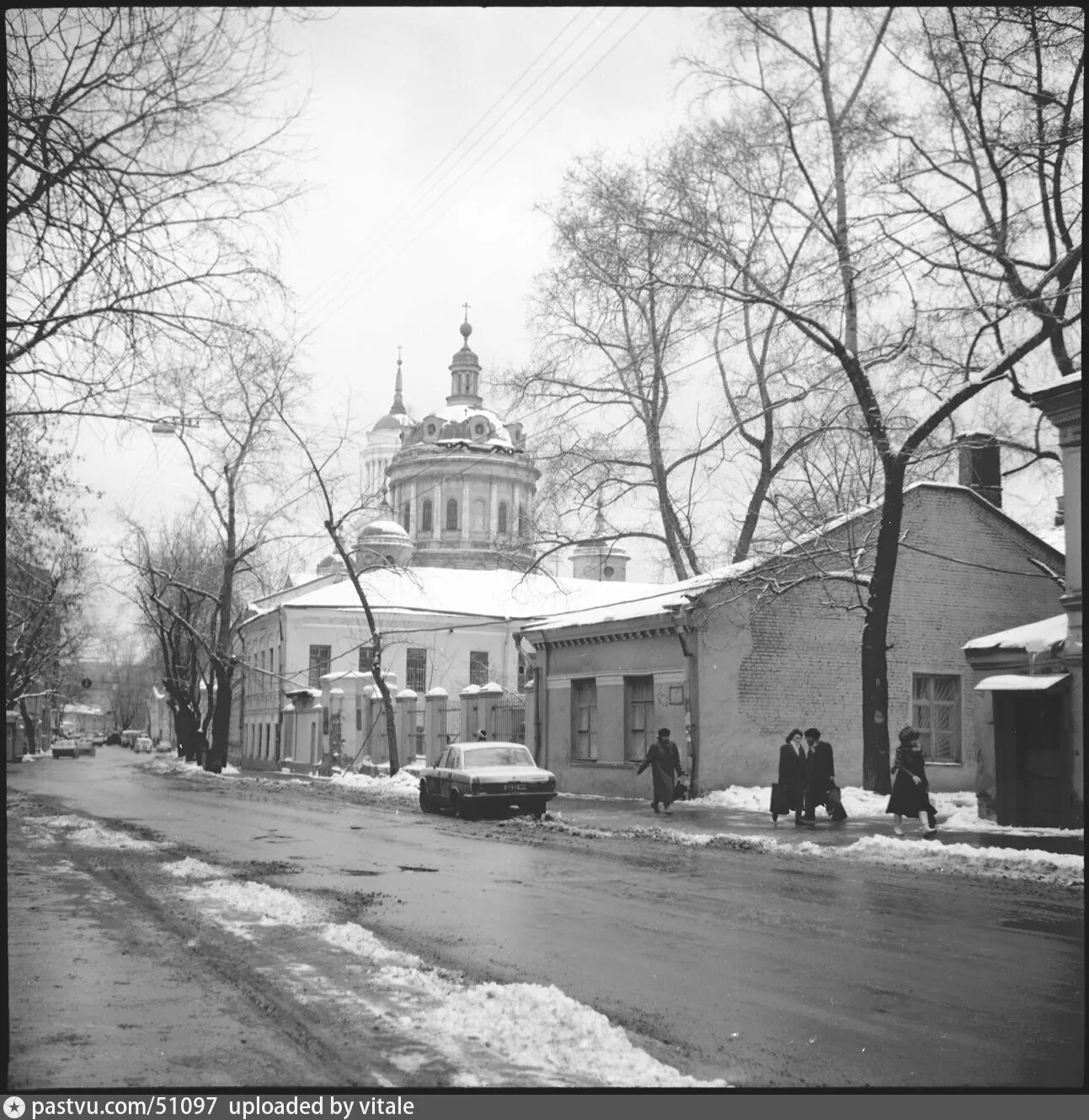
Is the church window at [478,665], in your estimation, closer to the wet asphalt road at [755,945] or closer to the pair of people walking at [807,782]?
the pair of people walking at [807,782]

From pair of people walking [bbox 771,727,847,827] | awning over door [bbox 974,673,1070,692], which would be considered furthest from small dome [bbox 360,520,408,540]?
awning over door [bbox 974,673,1070,692]

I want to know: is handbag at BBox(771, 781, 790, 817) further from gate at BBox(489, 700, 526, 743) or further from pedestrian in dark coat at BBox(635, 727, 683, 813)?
gate at BBox(489, 700, 526, 743)

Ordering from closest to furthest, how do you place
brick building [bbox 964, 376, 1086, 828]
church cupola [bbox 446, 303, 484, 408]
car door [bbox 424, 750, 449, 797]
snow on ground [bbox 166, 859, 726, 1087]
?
snow on ground [bbox 166, 859, 726, 1087] → brick building [bbox 964, 376, 1086, 828] → car door [bbox 424, 750, 449, 797] → church cupola [bbox 446, 303, 484, 408]

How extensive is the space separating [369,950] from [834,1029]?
3610mm

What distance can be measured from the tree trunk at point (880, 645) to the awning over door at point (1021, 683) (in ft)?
9.12

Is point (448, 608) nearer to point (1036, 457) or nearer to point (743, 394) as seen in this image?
point (743, 394)

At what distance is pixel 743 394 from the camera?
100 feet

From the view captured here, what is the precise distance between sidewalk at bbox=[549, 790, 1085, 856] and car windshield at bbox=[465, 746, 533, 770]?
1.30 metres

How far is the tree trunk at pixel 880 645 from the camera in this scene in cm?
2219

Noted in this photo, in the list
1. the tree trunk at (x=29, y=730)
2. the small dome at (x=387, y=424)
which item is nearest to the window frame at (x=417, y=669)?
the tree trunk at (x=29, y=730)

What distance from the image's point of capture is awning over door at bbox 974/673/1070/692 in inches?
722

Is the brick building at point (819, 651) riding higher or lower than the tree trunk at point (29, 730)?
higher

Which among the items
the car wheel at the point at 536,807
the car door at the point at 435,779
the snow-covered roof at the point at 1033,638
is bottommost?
the car wheel at the point at 536,807
